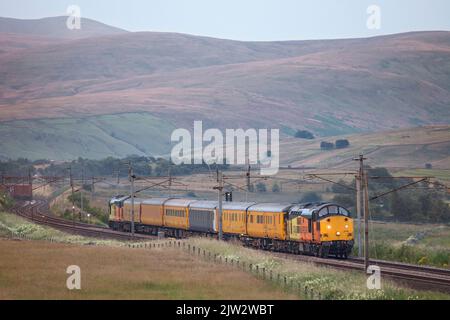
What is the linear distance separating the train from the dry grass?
10.1 m

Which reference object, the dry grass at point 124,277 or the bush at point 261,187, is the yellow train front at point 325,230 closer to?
the dry grass at point 124,277

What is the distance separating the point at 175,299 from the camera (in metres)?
39.5

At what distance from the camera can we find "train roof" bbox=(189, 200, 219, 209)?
86312 mm


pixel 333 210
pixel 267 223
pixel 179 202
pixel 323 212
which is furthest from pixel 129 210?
pixel 323 212

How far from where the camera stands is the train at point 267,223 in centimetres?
6644

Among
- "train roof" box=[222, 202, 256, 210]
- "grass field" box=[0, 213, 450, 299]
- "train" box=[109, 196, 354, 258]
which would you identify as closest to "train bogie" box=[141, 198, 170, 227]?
"train" box=[109, 196, 354, 258]

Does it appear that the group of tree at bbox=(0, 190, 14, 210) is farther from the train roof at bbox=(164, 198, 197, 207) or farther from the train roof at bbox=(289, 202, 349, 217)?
the train roof at bbox=(289, 202, 349, 217)

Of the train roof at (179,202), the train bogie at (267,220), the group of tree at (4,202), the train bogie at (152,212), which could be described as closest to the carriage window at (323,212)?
the train bogie at (267,220)

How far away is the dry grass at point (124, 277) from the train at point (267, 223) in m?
10.1

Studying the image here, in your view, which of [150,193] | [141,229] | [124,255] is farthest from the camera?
[150,193]

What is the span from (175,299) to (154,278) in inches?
317
